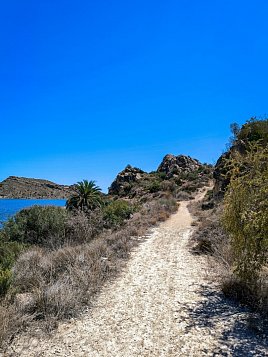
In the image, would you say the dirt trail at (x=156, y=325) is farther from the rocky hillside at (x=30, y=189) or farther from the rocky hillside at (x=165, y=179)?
the rocky hillside at (x=30, y=189)

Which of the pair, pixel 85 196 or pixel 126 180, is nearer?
pixel 85 196

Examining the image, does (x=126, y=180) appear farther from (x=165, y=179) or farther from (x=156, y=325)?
(x=156, y=325)

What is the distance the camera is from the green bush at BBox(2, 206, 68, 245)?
19.2 m

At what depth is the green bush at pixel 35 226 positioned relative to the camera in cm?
1920

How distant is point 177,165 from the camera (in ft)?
226

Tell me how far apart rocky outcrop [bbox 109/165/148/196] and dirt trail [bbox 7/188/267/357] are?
5135cm

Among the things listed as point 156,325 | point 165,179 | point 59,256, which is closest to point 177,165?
point 165,179

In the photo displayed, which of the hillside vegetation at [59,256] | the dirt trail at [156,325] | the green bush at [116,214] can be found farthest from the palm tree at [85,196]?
the dirt trail at [156,325]

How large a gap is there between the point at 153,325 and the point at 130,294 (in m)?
1.91

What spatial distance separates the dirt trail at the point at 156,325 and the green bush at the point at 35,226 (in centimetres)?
1081

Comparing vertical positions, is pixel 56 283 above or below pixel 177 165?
below

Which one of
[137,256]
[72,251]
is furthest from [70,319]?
[137,256]

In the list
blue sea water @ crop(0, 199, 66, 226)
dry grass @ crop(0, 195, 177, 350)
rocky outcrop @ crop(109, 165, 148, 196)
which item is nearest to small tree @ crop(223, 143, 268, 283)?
dry grass @ crop(0, 195, 177, 350)

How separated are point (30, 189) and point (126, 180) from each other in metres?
96.9
